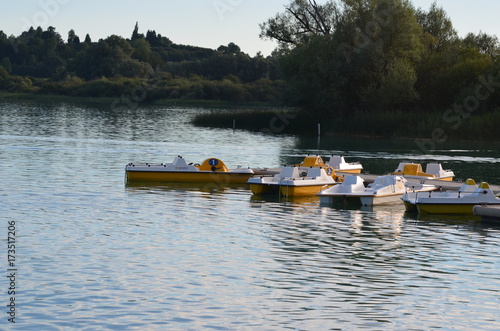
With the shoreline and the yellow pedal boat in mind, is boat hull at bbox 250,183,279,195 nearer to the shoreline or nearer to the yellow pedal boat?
the yellow pedal boat

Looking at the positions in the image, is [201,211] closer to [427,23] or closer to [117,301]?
[117,301]

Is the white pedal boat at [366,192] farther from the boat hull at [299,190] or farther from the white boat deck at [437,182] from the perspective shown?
the white boat deck at [437,182]

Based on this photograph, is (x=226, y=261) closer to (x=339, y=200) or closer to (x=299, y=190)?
(x=339, y=200)

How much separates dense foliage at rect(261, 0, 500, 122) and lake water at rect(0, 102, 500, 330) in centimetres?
4734

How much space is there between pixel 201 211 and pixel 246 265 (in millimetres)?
11703

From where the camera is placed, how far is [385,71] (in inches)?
3642

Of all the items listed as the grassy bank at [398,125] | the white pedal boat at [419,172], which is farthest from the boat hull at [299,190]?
the grassy bank at [398,125]

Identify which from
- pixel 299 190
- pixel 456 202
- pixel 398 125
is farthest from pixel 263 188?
pixel 398 125

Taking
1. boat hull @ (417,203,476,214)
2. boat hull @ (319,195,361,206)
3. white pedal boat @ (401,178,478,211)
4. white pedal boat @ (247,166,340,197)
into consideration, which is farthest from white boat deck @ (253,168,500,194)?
boat hull @ (417,203,476,214)

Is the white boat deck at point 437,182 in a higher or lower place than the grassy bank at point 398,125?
lower

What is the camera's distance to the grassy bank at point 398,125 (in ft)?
265

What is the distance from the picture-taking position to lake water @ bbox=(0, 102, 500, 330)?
1923cm

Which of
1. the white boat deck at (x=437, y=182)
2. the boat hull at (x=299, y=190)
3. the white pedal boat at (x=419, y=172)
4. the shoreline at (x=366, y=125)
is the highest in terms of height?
the shoreline at (x=366, y=125)

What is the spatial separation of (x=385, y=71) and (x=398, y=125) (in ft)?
33.8
